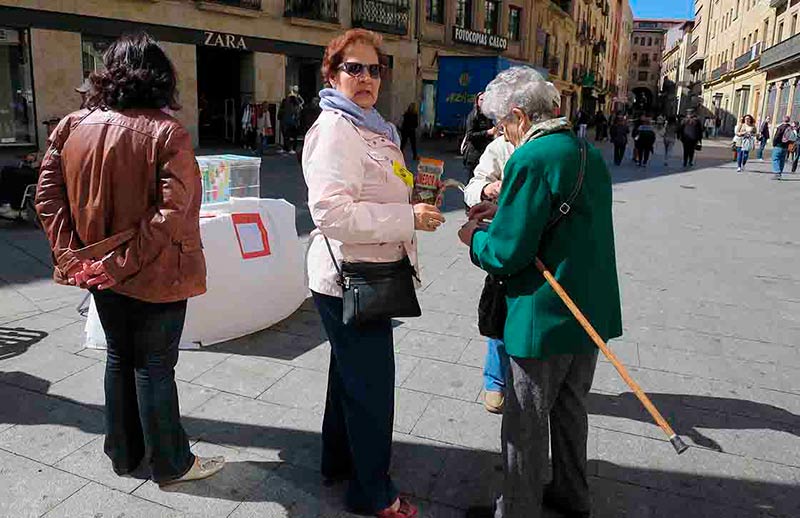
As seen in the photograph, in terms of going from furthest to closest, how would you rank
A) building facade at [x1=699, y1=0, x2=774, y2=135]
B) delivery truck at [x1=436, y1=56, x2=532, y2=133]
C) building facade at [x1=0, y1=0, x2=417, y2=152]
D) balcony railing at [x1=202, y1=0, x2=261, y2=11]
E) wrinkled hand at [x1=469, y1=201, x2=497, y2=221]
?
building facade at [x1=699, y1=0, x2=774, y2=135]
delivery truck at [x1=436, y1=56, x2=532, y2=133]
balcony railing at [x1=202, y1=0, x2=261, y2=11]
building facade at [x1=0, y1=0, x2=417, y2=152]
wrinkled hand at [x1=469, y1=201, x2=497, y2=221]

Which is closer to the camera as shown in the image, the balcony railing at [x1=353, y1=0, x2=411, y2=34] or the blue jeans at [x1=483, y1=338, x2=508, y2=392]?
the blue jeans at [x1=483, y1=338, x2=508, y2=392]

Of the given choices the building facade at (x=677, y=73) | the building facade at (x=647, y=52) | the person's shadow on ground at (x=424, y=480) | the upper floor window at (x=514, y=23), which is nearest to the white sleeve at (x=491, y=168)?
the person's shadow on ground at (x=424, y=480)

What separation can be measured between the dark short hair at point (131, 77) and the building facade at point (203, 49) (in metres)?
9.01

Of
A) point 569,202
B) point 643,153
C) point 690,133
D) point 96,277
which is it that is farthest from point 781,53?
point 96,277

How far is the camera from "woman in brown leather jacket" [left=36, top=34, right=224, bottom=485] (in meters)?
2.39

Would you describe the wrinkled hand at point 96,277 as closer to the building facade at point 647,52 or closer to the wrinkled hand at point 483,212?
the wrinkled hand at point 483,212

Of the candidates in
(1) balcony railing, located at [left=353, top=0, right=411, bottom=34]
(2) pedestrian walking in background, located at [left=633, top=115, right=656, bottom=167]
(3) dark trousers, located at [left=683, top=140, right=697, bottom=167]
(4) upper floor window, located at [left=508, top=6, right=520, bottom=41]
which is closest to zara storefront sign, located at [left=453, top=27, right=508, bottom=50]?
(4) upper floor window, located at [left=508, top=6, right=520, bottom=41]

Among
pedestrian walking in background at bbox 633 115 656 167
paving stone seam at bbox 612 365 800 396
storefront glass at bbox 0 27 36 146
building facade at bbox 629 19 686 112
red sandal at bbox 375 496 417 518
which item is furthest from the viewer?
building facade at bbox 629 19 686 112

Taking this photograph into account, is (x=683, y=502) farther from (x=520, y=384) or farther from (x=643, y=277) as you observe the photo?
(x=643, y=277)

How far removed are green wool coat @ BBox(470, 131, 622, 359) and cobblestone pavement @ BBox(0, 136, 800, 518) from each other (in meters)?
0.97

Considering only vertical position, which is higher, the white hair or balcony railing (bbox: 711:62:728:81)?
balcony railing (bbox: 711:62:728:81)

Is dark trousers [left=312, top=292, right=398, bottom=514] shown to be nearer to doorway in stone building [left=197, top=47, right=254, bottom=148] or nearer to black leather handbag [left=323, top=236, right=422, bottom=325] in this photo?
black leather handbag [left=323, top=236, right=422, bottom=325]

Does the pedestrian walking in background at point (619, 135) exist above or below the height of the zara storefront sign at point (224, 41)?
below

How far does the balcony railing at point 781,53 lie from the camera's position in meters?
30.7
